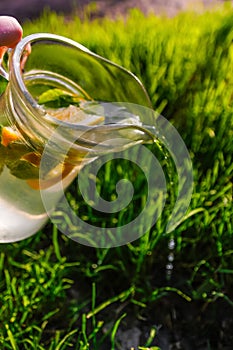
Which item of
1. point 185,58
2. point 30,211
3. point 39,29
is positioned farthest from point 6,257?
point 39,29

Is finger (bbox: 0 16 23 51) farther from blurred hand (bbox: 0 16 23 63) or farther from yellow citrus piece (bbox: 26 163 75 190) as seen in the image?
yellow citrus piece (bbox: 26 163 75 190)

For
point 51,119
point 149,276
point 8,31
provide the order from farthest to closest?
point 149,276
point 8,31
point 51,119

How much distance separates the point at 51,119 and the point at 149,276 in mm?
468

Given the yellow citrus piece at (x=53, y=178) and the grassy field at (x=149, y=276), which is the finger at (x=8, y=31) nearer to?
the yellow citrus piece at (x=53, y=178)

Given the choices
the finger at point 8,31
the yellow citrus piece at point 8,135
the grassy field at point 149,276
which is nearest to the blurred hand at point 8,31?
the finger at point 8,31

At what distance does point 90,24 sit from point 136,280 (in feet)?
2.63

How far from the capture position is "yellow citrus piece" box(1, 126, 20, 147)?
703 millimetres

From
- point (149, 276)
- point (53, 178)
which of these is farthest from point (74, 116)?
point (149, 276)

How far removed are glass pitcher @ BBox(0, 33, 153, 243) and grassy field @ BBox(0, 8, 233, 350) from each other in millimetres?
147

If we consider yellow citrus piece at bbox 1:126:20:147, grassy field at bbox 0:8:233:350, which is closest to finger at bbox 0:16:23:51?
yellow citrus piece at bbox 1:126:20:147

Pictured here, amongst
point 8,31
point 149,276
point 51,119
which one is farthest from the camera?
point 149,276

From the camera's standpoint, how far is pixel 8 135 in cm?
72

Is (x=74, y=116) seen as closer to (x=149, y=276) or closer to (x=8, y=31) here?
(x=8, y=31)

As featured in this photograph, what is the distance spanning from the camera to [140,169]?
1069mm
